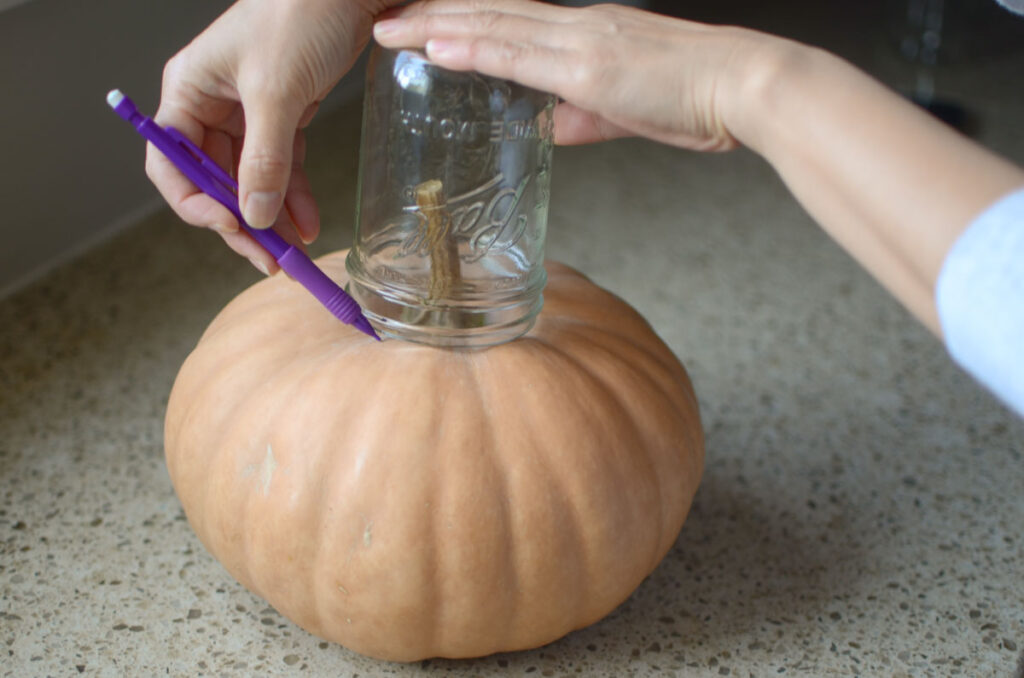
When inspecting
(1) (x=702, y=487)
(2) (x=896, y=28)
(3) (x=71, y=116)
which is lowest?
(2) (x=896, y=28)

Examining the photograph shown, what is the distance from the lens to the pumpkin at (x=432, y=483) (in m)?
0.73

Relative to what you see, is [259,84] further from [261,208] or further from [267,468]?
[267,468]

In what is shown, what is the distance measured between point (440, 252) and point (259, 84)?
18cm

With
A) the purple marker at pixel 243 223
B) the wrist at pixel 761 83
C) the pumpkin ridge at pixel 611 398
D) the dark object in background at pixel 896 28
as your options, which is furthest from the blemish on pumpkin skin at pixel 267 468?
the dark object in background at pixel 896 28

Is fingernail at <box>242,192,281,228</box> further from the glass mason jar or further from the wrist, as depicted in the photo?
the wrist

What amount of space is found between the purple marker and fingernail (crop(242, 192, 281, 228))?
3 cm

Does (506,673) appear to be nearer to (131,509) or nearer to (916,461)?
(131,509)

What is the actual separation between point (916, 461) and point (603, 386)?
0.50 meters

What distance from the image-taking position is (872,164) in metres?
0.61

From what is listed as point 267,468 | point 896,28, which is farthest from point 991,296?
point 896,28

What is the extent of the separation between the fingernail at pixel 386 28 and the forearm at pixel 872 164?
254 mm

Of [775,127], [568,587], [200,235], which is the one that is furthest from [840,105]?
[200,235]

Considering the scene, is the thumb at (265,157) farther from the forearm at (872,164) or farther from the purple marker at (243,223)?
the forearm at (872,164)

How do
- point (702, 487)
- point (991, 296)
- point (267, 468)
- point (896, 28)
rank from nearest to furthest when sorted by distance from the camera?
1. point (991, 296)
2. point (267, 468)
3. point (702, 487)
4. point (896, 28)
